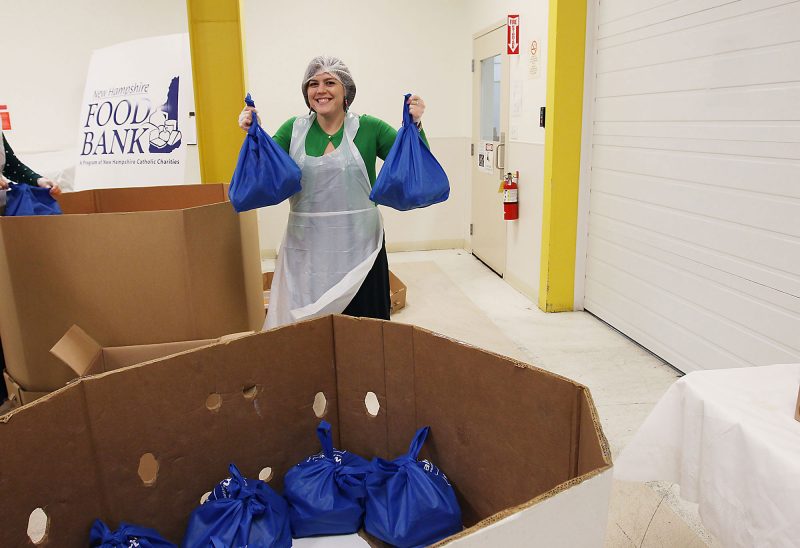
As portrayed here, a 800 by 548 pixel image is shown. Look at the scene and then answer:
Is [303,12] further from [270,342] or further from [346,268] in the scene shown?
[270,342]

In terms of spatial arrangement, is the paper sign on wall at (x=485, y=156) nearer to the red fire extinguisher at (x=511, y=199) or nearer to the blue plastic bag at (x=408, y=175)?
the red fire extinguisher at (x=511, y=199)

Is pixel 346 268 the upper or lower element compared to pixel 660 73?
lower

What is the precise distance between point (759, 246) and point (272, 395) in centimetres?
204

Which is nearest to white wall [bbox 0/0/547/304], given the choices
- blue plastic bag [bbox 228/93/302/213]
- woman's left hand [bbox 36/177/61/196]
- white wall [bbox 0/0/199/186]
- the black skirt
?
white wall [bbox 0/0/199/186]

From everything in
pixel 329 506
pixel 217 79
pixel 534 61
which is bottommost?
pixel 329 506

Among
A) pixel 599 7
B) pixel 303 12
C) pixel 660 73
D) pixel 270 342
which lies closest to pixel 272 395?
pixel 270 342

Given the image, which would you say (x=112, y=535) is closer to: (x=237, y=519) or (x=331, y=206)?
(x=237, y=519)

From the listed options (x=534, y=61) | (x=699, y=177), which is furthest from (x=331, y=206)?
(x=534, y=61)

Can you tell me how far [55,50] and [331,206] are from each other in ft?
13.5

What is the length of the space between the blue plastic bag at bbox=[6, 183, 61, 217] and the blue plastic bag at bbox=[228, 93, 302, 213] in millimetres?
661

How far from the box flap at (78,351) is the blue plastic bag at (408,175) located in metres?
0.90

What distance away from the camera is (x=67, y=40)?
486 cm

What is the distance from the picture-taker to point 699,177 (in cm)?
269

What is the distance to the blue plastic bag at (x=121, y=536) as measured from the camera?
1016 mm
